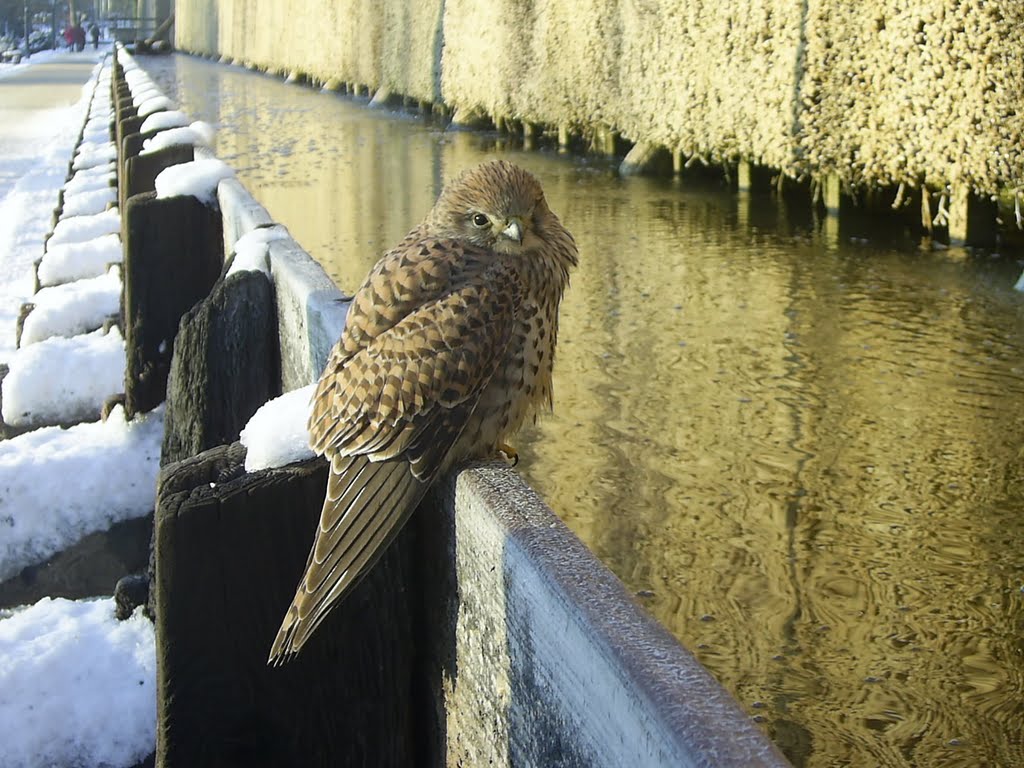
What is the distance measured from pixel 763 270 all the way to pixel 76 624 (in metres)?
5.36

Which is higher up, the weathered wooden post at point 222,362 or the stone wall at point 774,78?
the stone wall at point 774,78

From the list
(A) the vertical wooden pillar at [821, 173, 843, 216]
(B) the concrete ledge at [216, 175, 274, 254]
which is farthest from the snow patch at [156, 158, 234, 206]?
(A) the vertical wooden pillar at [821, 173, 843, 216]

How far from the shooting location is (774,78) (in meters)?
9.45

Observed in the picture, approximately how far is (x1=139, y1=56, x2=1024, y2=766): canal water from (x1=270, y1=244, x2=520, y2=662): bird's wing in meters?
1.33

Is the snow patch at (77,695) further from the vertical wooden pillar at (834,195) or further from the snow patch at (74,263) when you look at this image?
the vertical wooden pillar at (834,195)

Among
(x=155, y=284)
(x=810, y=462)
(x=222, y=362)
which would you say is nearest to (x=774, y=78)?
(x=810, y=462)

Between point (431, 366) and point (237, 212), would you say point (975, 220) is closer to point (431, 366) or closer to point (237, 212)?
point (237, 212)

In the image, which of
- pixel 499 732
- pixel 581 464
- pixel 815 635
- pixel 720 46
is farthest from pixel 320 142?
pixel 499 732

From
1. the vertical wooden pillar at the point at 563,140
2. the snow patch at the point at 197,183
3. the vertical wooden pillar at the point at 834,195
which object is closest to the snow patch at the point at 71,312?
the snow patch at the point at 197,183

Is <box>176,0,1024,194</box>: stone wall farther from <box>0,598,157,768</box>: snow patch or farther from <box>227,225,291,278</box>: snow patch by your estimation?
<box>0,598,157,768</box>: snow patch

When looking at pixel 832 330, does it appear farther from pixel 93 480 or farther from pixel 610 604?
pixel 610 604

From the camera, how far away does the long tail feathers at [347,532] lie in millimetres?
2252

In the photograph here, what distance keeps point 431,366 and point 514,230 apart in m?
0.36

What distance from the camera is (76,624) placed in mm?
3311
